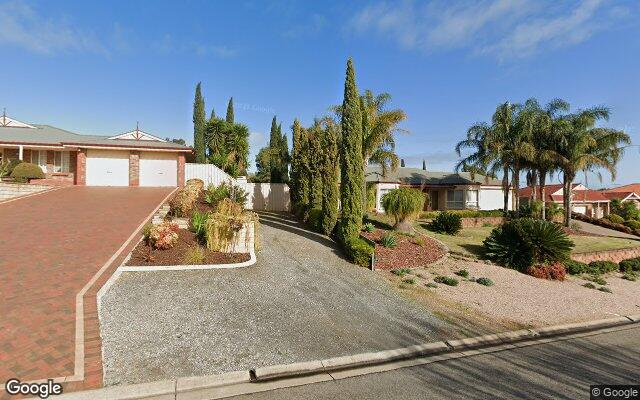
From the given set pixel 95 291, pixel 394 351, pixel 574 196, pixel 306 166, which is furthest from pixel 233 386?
pixel 574 196

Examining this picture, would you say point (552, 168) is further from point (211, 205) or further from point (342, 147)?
point (211, 205)

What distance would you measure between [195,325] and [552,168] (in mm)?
30977

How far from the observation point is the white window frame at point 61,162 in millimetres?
24219

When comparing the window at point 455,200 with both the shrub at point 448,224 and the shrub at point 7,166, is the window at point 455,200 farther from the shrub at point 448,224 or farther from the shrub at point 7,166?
the shrub at point 7,166

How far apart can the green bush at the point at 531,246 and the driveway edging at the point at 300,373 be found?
7272 millimetres

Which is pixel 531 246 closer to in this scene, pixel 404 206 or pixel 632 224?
pixel 404 206

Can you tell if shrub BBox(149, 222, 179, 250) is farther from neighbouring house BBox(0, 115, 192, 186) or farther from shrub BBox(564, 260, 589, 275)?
shrub BBox(564, 260, 589, 275)

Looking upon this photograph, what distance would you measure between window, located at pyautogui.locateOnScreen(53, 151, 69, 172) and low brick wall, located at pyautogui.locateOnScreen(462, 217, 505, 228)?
31079 millimetres

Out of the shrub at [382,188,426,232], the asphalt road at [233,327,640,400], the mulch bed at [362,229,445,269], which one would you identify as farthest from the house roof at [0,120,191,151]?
the asphalt road at [233,327,640,400]

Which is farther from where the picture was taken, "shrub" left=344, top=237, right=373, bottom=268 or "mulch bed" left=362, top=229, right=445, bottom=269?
"mulch bed" left=362, top=229, right=445, bottom=269

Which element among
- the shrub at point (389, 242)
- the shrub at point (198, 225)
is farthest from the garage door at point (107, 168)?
the shrub at point (389, 242)

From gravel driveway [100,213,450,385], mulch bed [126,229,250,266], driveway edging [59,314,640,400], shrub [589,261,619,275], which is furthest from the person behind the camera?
shrub [589,261,619,275]

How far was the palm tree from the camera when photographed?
2495cm

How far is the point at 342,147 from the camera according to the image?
14.5m
